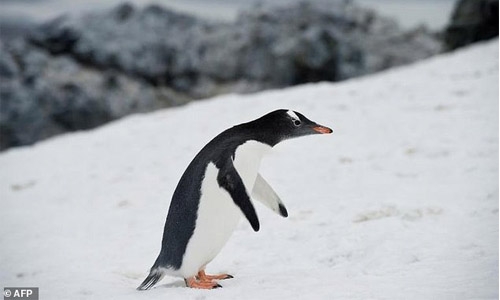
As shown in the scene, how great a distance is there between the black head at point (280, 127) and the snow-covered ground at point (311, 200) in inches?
29.9

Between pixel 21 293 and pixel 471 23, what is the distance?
46.3ft

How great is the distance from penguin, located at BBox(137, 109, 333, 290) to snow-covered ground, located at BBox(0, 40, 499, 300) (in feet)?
0.52

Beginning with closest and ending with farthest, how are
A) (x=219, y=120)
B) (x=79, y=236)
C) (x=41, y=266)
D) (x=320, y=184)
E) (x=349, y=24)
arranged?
(x=41, y=266), (x=79, y=236), (x=320, y=184), (x=219, y=120), (x=349, y=24)

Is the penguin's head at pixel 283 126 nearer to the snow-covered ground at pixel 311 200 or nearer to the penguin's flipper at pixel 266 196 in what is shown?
the penguin's flipper at pixel 266 196

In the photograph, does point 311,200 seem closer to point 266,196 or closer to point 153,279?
point 266,196

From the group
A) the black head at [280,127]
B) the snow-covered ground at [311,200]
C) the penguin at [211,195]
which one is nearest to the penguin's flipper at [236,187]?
the penguin at [211,195]

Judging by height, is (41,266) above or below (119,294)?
below

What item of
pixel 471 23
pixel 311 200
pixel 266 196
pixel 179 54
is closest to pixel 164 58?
pixel 179 54

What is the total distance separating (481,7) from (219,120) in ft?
29.5

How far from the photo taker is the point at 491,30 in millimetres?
14617

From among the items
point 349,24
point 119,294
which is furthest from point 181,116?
point 349,24

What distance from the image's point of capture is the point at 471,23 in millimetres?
15055

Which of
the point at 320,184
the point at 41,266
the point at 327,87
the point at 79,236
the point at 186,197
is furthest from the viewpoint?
the point at 327,87

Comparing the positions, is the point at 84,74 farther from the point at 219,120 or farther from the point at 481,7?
the point at 481,7
